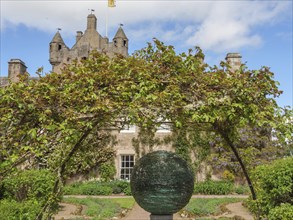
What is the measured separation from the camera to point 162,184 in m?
4.41

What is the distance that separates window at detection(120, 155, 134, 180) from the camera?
17.7 metres

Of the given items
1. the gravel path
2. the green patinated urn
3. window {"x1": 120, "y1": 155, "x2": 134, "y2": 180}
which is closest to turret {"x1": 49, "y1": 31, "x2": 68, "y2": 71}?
window {"x1": 120, "y1": 155, "x2": 134, "y2": 180}

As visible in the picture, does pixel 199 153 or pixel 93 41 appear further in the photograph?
pixel 93 41

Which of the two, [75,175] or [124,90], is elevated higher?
[124,90]

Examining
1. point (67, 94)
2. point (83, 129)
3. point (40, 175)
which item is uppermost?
point (67, 94)

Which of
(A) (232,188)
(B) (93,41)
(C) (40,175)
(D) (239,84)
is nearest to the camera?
(D) (239,84)

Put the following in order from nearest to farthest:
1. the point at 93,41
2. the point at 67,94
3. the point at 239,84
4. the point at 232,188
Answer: the point at 67,94 < the point at 239,84 < the point at 232,188 < the point at 93,41

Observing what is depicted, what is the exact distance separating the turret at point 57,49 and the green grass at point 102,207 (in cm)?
1504

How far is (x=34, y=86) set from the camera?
396cm

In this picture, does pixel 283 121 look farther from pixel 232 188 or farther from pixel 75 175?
pixel 75 175

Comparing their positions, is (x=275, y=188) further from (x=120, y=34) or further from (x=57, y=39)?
(x=57, y=39)

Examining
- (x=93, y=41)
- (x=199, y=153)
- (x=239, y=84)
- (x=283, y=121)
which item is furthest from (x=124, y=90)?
(x=93, y=41)

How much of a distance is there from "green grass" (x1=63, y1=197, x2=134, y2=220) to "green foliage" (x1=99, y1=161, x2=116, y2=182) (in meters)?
5.27

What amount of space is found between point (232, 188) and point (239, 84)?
11.9m
